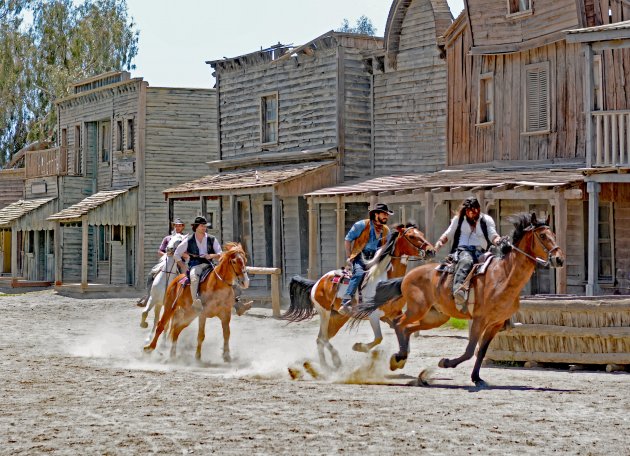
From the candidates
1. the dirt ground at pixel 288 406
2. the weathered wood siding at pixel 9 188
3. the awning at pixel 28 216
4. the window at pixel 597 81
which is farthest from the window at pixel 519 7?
the weathered wood siding at pixel 9 188

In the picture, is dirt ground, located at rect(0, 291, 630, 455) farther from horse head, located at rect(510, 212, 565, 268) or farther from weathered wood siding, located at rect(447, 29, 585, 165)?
weathered wood siding, located at rect(447, 29, 585, 165)

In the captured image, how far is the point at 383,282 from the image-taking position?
14453mm

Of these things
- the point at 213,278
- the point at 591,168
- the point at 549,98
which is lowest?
the point at 213,278

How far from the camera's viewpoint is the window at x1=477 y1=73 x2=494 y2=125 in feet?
89.5

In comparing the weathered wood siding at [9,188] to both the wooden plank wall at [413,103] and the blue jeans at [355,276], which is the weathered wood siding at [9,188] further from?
the blue jeans at [355,276]

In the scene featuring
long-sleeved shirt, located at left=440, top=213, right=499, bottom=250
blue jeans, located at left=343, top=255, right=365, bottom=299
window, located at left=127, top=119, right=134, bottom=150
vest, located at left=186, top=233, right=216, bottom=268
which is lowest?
blue jeans, located at left=343, top=255, right=365, bottom=299

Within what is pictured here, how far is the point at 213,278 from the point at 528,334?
4.46 m

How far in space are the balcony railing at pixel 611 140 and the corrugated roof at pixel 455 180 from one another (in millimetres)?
552

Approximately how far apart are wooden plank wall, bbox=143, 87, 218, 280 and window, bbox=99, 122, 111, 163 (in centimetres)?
444

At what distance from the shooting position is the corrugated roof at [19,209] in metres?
46.2

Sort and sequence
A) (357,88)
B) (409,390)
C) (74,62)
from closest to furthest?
(409,390), (357,88), (74,62)

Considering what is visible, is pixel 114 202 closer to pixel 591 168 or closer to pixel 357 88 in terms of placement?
pixel 357 88

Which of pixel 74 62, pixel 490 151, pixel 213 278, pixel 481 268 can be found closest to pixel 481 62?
pixel 490 151

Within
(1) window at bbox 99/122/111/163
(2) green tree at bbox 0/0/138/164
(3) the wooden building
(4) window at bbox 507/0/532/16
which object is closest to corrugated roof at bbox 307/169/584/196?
(4) window at bbox 507/0/532/16
